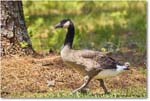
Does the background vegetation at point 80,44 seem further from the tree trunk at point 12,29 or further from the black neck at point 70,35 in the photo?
the black neck at point 70,35

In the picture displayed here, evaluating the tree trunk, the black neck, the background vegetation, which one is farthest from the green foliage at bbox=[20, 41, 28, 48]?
the black neck

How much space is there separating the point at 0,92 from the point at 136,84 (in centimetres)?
106

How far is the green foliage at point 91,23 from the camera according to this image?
6121 millimetres

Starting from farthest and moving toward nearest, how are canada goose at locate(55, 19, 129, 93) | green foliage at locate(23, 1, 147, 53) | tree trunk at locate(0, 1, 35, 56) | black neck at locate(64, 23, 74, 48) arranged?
1. green foliage at locate(23, 1, 147, 53)
2. tree trunk at locate(0, 1, 35, 56)
3. black neck at locate(64, 23, 74, 48)
4. canada goose at locate(55, 19, 129, 93)

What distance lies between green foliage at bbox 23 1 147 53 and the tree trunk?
0.42 ft

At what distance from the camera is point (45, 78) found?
579 cm

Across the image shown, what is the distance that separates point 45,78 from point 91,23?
0.98 meters

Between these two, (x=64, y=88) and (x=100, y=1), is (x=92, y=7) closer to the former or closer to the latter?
(x=100, y=1)

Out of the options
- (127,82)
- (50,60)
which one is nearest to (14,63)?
(50,60)

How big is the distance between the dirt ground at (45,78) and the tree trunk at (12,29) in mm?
97

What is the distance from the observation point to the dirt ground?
5.72m

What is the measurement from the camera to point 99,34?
6.48m

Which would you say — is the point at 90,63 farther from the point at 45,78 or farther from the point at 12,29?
the point at 12,29

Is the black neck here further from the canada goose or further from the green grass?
the green grass
